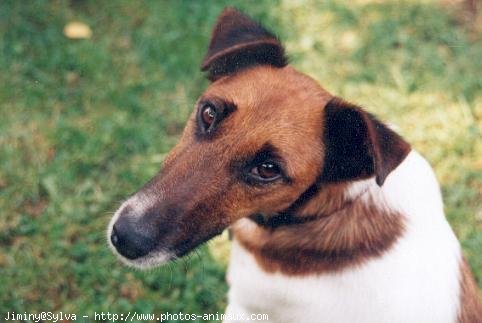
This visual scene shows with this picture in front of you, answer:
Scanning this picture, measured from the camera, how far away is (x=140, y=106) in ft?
17.2

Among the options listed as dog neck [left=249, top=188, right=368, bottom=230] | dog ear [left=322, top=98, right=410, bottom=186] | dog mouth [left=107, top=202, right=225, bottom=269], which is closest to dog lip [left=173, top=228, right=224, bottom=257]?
dog mouth [left=107, top=202, right=225, bottom=269]

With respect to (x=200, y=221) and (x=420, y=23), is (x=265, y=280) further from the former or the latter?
(x=420, y=23)

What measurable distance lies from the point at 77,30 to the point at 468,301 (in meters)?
4.35

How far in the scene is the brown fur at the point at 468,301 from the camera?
9.33ft

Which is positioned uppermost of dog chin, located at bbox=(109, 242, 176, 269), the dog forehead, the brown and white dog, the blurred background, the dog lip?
the dog forehead

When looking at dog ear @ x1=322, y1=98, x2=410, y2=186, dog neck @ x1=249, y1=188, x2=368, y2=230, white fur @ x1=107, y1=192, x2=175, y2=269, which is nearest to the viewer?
dog ear @ x1=322, y1=98, x2=410, y2=186

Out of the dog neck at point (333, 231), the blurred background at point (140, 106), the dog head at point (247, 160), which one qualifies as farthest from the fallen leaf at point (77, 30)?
the dog neck at point (333, 231)

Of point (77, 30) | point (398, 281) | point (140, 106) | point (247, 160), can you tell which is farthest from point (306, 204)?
point (77, 30)

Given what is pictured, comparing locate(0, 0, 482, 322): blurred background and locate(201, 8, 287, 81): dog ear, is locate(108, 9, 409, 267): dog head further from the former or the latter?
locate(0, 0, 482, 322): blurred background

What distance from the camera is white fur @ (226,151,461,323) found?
2797 millimetres

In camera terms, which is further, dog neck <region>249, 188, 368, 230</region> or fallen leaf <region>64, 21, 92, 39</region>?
fallen leaf <region>64, 21, 92, 39</region>

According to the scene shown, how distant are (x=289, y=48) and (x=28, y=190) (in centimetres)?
280

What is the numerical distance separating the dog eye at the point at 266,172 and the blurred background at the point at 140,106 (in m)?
1.53

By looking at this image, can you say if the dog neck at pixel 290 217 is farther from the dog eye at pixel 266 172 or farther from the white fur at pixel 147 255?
the white fur at pixel 147 255
